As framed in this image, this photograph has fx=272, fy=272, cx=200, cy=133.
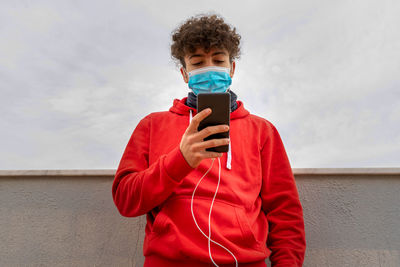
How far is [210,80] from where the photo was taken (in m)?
1.43

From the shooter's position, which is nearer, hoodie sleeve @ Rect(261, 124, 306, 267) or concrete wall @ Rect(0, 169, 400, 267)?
hoodie sleeve @ Rect(261, 124, 306, 267)

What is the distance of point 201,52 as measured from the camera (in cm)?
153

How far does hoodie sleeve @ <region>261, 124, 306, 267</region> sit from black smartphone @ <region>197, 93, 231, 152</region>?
0.52m

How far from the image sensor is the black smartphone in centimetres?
108

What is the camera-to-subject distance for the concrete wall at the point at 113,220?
169cm

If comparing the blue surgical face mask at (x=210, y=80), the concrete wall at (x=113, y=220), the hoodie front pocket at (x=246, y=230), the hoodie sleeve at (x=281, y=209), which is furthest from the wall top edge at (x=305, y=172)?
the blue surgical face mask at (x=210, y=80)

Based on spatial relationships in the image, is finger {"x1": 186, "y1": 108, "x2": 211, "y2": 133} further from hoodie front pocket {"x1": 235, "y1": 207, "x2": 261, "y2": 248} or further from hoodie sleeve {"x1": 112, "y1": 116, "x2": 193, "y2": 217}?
hoodie front pocket {"x1": 235, "y1": 207, "x2": 261, "y2": 248}

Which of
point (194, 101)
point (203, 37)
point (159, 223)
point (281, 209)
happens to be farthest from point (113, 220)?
point (203, 37)

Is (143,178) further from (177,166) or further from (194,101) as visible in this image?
(194,101)

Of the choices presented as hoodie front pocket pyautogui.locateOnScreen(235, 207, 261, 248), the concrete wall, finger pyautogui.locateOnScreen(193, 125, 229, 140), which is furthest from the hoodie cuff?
the concrete wall

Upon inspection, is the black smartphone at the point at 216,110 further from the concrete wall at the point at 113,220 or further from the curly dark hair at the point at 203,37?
the concrete wall at the point at 113,220

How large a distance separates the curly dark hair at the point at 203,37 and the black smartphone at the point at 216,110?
54 centimetres

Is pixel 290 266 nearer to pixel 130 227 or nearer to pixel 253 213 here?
pixel 253 213

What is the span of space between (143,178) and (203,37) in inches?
33.8
